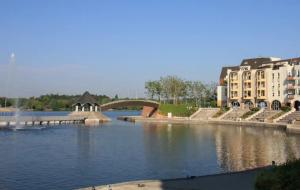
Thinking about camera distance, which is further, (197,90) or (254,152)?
(197,90)

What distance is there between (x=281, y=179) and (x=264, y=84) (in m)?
77.5

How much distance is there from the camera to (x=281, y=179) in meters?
10.9

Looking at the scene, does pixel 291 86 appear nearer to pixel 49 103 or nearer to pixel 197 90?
pixel 197 90

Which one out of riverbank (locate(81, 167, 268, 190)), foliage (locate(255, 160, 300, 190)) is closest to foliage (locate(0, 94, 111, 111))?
riverbank (locate(81, 167, 268, 190))

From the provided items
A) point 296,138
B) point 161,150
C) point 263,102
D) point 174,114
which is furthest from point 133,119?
point 161,150

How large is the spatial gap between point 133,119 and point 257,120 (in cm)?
3703

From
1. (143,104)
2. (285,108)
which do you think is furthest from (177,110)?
(285,108)

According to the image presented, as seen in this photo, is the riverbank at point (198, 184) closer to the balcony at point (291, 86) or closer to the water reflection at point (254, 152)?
the water reflection at point (254, 152)

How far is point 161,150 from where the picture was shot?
127ft

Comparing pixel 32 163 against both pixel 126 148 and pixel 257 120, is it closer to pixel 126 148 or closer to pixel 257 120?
pixel 126 148

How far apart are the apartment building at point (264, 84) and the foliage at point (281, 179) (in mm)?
70619

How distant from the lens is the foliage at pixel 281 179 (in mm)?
10670

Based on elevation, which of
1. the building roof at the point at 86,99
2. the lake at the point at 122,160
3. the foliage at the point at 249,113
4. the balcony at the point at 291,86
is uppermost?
the balcony at the point at 291,86

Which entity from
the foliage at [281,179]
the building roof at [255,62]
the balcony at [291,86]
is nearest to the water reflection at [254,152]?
the foliage at [281,179]
